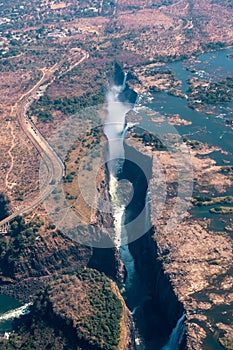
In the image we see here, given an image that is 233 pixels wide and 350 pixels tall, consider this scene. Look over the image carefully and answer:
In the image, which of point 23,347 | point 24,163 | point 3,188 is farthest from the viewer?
point 24,163

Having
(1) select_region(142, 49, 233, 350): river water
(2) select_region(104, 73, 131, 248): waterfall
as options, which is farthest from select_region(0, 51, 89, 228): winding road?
(1) select_region(142, 49, 233, 350): river water

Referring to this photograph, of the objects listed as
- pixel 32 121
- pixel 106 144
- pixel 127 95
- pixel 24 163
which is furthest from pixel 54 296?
pixel 127 95

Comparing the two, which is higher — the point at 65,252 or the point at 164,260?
the point at 164,260

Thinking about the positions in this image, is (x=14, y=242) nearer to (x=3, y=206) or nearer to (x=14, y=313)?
(x=3, y=206)

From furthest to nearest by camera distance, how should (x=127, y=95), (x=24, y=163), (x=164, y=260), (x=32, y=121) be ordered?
1. (x=127, y=95)
2. (x=32, y=121)
3. (x=24, y=163)
4. (x=164, y=260)

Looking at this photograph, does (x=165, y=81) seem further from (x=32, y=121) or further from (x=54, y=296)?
(x=54, y=296)

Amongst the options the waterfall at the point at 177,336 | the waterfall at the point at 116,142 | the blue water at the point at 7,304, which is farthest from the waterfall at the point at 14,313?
the waterfall at the point at 177,336

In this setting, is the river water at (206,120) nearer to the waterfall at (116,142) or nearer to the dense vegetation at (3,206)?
the waterfall at (116,142)
